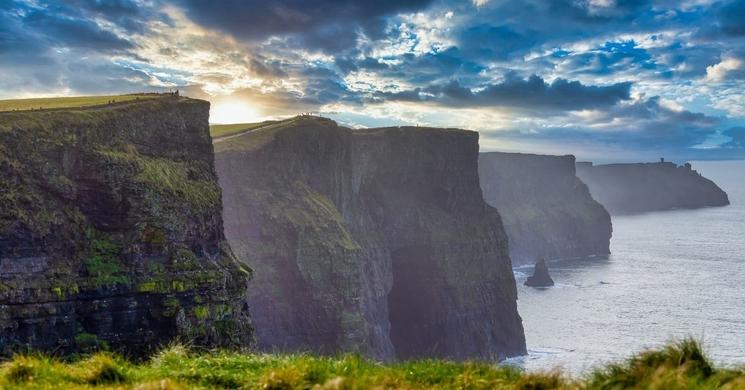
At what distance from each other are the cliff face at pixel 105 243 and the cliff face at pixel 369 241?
22.6m

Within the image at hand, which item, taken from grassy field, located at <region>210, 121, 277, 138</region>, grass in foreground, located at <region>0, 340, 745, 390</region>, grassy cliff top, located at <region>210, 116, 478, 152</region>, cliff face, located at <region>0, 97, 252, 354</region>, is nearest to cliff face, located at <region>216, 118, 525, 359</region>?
grassy cliff top, located at <region>210, 116, 478, 152</region>

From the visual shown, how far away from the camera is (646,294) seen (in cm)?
12769

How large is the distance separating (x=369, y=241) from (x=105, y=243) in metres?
52.3

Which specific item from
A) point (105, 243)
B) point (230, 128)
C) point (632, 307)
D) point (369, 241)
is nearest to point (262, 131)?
point (230, 128)

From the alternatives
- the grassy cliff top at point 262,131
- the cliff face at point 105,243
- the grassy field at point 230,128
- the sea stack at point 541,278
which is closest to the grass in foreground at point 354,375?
the cliff face at point 105,243

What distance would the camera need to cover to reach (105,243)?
138 ft

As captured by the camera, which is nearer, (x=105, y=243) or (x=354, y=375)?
(x=354, y=375)

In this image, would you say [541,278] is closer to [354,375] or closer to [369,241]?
[369,241]

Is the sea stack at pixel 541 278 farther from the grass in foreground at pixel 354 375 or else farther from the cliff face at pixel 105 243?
the grass in foreground at pixel 354 375

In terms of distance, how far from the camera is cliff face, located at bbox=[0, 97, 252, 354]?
37.9 metres

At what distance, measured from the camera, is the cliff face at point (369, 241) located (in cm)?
7188

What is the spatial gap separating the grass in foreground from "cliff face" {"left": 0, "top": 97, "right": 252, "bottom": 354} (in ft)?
95.5

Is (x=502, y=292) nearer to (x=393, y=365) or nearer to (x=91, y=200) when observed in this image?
(x=91, y=200)

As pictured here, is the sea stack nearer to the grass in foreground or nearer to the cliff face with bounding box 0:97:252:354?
the cliff face with bounding box 0:97:252:354
